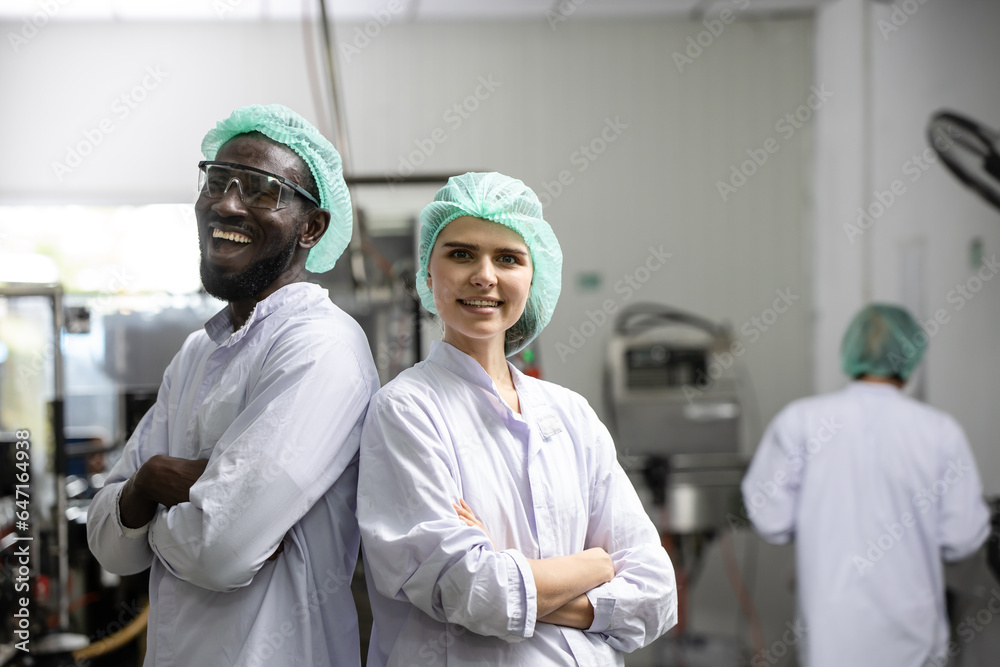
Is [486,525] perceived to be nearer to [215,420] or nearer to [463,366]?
[463,366]

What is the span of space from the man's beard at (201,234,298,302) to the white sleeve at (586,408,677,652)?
0.55m

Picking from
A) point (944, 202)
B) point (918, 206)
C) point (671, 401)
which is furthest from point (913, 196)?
point (671, 401)

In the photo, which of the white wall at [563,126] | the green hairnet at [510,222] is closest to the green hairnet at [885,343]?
the white wall at [563,126]

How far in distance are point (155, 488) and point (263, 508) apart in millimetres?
169

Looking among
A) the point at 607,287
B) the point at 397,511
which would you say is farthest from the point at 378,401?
the point at 607,287

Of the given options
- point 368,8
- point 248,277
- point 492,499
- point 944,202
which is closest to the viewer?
point 492,499

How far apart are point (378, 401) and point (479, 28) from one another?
9.60 ft

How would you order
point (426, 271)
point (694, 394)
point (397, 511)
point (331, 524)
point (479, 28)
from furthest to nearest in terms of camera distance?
point (479, 28) < point (694, 394) < point (426, 271) < point (331, 524) < point (397, 511)

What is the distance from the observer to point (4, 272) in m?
2.49

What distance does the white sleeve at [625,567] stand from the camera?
40.0 inches

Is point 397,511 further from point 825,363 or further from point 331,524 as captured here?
point 825,363

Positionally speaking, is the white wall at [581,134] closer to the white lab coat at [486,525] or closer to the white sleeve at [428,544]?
the white lab coat at [486,525]

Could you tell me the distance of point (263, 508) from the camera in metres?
0.99

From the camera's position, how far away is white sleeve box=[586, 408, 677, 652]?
40.0 inches
